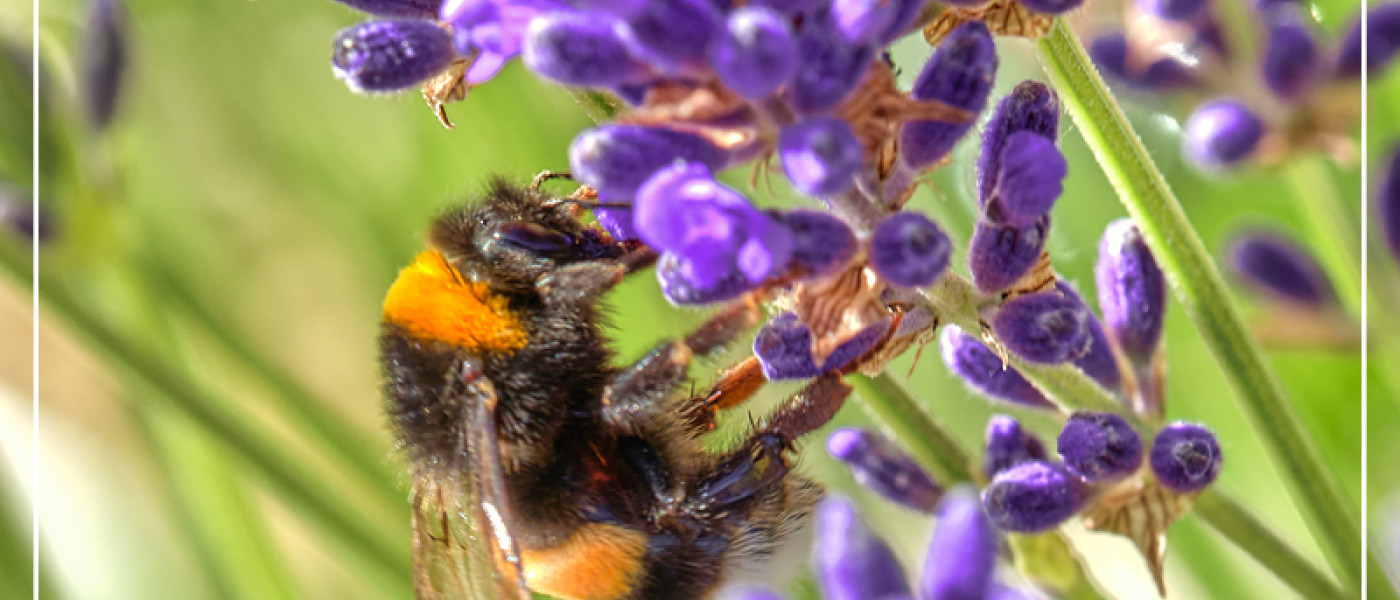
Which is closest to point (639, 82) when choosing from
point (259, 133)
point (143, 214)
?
point (143, 214)

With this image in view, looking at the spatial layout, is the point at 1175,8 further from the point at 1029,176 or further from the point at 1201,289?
the point at 1029,176

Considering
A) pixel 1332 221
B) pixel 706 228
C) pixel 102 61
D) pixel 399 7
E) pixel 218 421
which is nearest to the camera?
pixel 706 228

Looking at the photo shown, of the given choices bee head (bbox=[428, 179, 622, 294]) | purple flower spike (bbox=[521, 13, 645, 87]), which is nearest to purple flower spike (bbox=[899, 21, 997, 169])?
purple flower spike (bbox=[521, 13, 645, 87])

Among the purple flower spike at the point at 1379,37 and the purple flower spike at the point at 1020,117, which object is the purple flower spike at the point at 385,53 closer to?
the purple flower spike at the point at 1020,117

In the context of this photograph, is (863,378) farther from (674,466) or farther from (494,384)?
(494,384)

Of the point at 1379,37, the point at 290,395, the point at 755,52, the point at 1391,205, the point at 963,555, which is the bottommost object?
the point at 963,555

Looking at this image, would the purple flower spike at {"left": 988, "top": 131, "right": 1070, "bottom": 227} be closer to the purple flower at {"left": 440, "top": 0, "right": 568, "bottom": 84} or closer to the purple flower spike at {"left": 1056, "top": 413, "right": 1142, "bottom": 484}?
the purple flower spike at {"left": 1056, "top": 413, "right": 1142, "bottom": 484}

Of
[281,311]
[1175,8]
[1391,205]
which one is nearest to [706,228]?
[1175,8]
